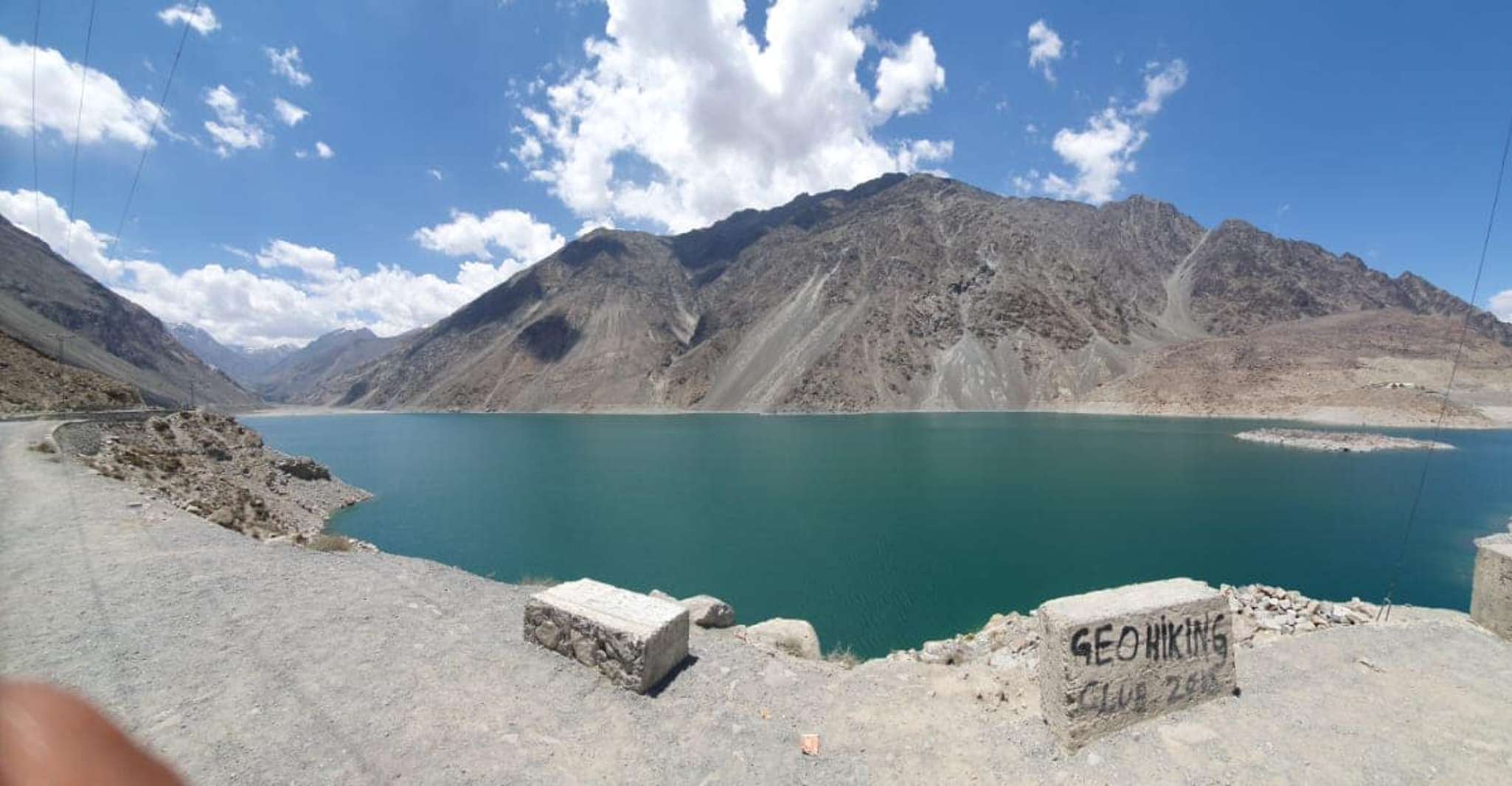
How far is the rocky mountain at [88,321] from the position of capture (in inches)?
4451

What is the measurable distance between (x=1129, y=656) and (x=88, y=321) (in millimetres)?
203174

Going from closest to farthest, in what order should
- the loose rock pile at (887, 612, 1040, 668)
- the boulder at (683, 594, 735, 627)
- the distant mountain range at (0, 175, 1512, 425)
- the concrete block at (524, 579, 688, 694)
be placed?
1. the concrete block at (524, 579, 688, 694)
2. the loose rock pile at (887, 612, 1040, 668)
3. the boulder at (683, 594, 735, 627)
4. the distant mountain range at (0, 175, 1512, 425)

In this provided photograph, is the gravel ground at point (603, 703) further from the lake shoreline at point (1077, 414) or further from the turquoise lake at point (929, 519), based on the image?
the lake shoreline at point (1077, 414)

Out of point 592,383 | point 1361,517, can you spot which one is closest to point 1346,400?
point 1361,517

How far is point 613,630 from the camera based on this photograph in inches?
351

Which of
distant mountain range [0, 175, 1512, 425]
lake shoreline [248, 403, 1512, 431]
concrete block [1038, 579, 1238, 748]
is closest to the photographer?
concrete block [1038, 579, 1238, 748]

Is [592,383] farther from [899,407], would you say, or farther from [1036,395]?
[1036,395]

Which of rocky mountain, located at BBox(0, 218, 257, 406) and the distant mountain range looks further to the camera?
rocky mountain, located at BBox(0, 218, 257, 406)

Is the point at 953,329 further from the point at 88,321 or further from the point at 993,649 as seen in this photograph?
the point at 88,321

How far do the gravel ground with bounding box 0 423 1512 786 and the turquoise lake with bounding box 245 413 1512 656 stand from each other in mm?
2437

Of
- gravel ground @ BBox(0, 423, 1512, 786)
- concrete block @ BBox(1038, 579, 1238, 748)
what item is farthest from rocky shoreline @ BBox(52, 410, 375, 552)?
concrete block @ BBox(1038, 579, 1238, 748)

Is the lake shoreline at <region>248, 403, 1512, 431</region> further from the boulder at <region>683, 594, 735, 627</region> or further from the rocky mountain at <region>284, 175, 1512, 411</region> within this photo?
the boulder at <region>683, 594, 735, 627</region>

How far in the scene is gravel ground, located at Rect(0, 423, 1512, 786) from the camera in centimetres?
713

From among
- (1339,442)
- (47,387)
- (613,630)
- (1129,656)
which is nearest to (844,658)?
(613,630)
